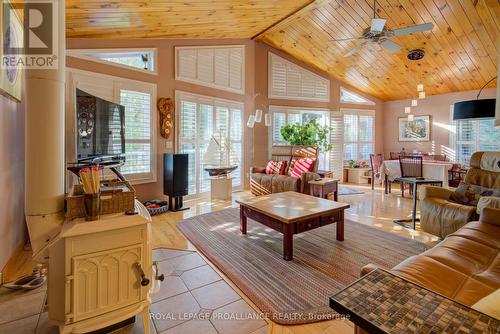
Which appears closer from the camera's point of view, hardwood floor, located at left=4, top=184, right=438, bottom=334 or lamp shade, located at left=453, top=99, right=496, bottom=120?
hardwood floor, located at left=4, top=184, right=438, bottom=334

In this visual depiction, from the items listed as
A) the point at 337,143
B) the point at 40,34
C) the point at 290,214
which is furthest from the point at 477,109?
the point at 40,34

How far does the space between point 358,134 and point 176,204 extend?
6.10 metres

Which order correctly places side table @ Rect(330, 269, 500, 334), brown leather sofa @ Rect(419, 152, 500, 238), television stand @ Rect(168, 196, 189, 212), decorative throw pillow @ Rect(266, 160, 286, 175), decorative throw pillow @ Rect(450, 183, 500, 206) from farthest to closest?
decorative throw pillow @ Rect(266, 160, 286, 175) → television stand @ Rect(168, 196, 189, 212) → decorative throw pillow @ Rect(450, 183, 500, 206) → brown leather sofa @ Rect(419, 152, 500, 238) → side table @ Rect(330, 269, 500, 334)

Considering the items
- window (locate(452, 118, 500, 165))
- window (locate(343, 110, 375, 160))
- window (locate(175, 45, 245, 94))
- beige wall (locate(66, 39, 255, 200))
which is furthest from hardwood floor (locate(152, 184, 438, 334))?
window (locate(175, 45, 245, 94))

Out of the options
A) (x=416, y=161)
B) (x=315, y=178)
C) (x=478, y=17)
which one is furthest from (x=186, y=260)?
(x=478, y=17)

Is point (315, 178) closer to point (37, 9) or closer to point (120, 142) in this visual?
point (120, 142)

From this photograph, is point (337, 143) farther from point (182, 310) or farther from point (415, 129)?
point (182, 310)

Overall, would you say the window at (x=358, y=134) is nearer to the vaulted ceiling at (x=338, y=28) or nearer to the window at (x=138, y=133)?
the vaulted ceiling at (x=338, y=28)

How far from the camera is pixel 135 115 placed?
440 centimetres

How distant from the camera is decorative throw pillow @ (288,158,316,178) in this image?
505 centimetres

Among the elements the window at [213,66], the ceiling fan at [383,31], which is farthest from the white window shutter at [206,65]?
the ceiling fan at [383,31]

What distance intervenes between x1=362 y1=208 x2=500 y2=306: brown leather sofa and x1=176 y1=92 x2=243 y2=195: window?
13.8 ft

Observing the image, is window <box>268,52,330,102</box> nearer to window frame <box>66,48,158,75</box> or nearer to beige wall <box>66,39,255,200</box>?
beige wall <box>66,39,255,200</box>

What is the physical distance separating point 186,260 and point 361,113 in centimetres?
729
